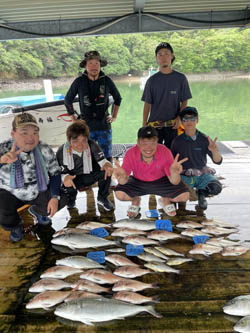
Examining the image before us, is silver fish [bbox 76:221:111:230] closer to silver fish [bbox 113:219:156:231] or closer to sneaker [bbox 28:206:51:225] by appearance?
silver fish [bbox 113:219:156:231]

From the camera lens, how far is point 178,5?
11.8 feet

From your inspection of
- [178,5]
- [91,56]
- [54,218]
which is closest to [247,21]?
[178,5]

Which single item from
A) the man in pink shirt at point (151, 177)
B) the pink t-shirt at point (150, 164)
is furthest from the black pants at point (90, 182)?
the pink t-shirt at point (150, 164)

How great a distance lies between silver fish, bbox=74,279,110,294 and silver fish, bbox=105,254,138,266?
0.77ft

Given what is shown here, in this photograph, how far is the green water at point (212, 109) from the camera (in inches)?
656

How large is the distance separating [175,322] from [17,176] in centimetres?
158

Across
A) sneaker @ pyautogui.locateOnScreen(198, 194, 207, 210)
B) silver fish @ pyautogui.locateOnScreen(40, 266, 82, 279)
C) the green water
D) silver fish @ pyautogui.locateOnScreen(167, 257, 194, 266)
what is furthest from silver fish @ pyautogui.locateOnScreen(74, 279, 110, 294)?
the green water

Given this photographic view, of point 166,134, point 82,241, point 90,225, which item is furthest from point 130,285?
point 166,134

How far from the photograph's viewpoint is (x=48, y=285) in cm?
163

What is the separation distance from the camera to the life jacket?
309 centimetres

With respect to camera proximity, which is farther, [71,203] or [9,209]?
[71,203]

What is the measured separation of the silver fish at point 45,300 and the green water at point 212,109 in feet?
42.6

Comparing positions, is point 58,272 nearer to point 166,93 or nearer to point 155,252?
point 155,252

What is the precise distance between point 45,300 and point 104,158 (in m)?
1.53
